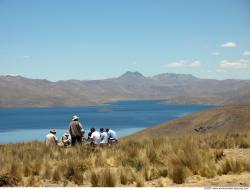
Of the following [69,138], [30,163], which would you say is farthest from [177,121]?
[30,163]

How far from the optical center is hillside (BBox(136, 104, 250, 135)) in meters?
50.2

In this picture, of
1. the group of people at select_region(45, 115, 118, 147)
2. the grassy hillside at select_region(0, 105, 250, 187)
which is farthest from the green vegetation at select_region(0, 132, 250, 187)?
the group of people at select_region(45, 115, 118, 147)

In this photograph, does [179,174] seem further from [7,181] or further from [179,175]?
[7,181]

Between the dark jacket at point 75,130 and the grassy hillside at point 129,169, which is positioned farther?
the dark jacket at point 75,130

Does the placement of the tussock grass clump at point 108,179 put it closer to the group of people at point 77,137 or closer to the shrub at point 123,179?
the shrub at point 123,179

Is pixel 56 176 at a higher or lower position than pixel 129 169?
lower

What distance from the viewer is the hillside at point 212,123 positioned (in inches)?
1975

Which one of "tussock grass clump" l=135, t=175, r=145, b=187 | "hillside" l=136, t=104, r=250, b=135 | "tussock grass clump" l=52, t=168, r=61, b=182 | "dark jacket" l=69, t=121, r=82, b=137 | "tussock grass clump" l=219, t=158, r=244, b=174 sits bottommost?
"hillside" l=136, t=104, r=250, b=135

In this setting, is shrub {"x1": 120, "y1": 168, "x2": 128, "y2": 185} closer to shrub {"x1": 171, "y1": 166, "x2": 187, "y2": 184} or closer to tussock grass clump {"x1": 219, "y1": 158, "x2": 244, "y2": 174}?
shrub {"x1": 171, "y1": 166, "x2": 187, "y2": 184}

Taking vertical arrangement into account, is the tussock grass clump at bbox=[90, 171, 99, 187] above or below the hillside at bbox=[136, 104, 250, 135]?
above

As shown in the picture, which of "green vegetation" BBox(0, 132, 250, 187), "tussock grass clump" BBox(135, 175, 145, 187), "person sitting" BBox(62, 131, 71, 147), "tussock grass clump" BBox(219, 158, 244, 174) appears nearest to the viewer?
"tussock grass clump" BBox(135, 175, 145, 187)

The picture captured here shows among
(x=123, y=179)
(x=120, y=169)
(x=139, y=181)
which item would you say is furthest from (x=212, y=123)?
(x=139, y=181)

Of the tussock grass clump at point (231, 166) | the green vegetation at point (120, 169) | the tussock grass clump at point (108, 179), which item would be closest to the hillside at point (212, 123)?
the green vegetation at point (120, 169)

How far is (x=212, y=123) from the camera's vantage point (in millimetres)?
53281
